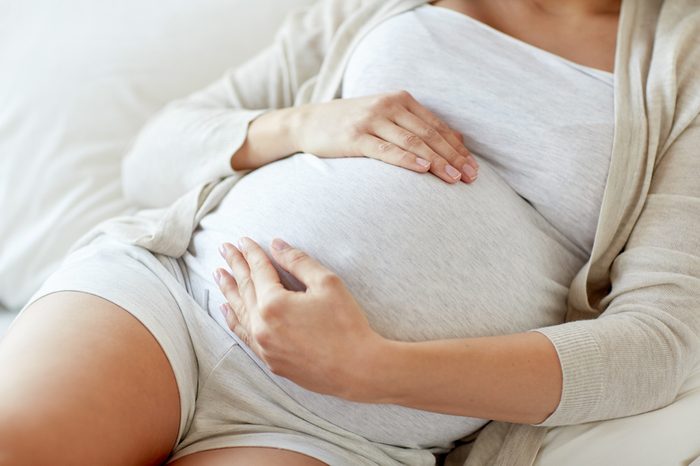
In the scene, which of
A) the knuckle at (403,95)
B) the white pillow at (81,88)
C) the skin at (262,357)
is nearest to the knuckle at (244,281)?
the skin at (262,357)

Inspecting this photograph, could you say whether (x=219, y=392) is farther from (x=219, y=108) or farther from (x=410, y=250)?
(x=219, y=108)

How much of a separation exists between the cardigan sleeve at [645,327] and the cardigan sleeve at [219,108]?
22.9 inches

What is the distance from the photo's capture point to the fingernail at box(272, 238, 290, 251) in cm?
98

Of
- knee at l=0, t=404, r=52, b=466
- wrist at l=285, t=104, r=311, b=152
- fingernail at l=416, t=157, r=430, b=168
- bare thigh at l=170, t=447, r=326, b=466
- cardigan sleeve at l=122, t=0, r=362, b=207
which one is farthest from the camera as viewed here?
cardigan sleeve at l=122, t=0, r=362, b=207

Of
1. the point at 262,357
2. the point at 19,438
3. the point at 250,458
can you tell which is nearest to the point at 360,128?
the point at 262,357

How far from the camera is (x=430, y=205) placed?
40.4 inches

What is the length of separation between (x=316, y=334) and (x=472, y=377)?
179mm

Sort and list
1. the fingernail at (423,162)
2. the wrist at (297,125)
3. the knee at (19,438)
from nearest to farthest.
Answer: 1. the knee at (19,438)
2. the fingernail at (423,162)
3. the wrist at (297,125)

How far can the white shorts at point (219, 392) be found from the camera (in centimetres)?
96

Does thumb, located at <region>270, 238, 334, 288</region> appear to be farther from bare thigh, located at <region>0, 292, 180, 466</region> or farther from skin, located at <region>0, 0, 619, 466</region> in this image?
bare thigh, located at <region>0, 292, 180, 466</region>

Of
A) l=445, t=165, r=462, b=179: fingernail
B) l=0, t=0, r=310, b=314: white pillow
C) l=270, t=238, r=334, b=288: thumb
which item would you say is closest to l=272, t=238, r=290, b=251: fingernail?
l=270, t=238, r=334, b=288: thumb

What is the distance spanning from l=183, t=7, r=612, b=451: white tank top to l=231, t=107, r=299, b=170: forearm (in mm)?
34

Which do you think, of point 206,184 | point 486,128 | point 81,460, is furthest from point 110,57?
point 81,460

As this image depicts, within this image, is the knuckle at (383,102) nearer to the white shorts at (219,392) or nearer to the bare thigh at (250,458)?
the white shorts at (219,392)
